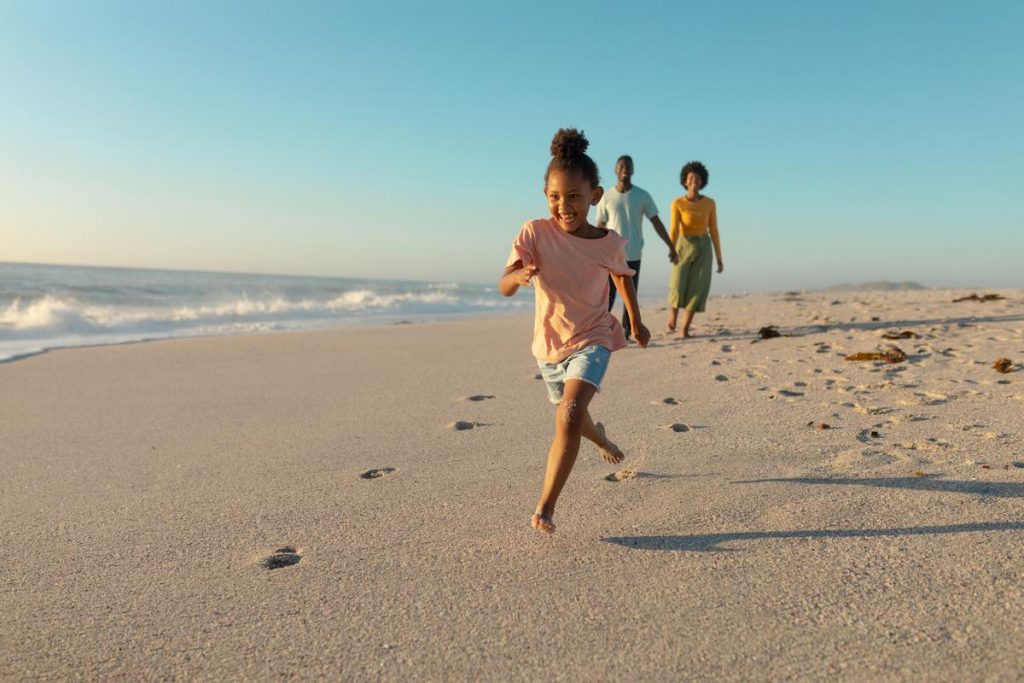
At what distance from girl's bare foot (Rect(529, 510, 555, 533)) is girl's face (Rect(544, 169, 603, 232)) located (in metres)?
1.06

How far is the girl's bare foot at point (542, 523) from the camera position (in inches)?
96.2

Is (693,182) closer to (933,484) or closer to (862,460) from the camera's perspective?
(862,460)

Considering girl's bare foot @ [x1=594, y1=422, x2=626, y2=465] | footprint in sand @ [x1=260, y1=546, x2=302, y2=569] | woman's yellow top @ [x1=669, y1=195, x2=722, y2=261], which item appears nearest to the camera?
footprint in sand @ [x1=260, y1=546, x2=302, y2=569]

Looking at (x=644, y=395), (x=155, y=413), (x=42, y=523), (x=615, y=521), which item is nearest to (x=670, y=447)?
Answer: (x=615, y=521)

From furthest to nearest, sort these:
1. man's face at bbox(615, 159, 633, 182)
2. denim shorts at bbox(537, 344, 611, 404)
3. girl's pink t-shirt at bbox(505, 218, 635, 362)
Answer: man's face at bbox(615, 159, 633, 182) < girl's pink t-shirt at bbox(505, 218, 635, 362) < denim shorts at bbox(537, 344, 611, 404)

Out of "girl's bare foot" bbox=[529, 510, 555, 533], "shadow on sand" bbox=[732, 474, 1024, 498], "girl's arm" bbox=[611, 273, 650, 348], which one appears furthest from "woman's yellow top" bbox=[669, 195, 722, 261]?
"girl's bare foot" bbox=[529, 510, 555, 533]

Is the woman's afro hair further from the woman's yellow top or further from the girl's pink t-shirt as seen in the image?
the girl's pink t-shirt

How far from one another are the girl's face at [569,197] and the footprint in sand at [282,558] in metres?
1.50

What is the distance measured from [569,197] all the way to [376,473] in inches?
59.2

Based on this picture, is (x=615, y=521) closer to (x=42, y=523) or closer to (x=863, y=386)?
(x=42, y=523)

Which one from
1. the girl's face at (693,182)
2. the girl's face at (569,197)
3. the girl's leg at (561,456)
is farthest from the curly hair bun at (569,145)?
the girl's face at (693,182)

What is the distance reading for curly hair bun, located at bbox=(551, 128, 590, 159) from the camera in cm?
266

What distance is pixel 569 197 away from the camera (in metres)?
2.66

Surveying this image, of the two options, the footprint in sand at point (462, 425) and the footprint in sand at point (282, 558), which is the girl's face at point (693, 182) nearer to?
the footprint in sand at point (462, 425)
